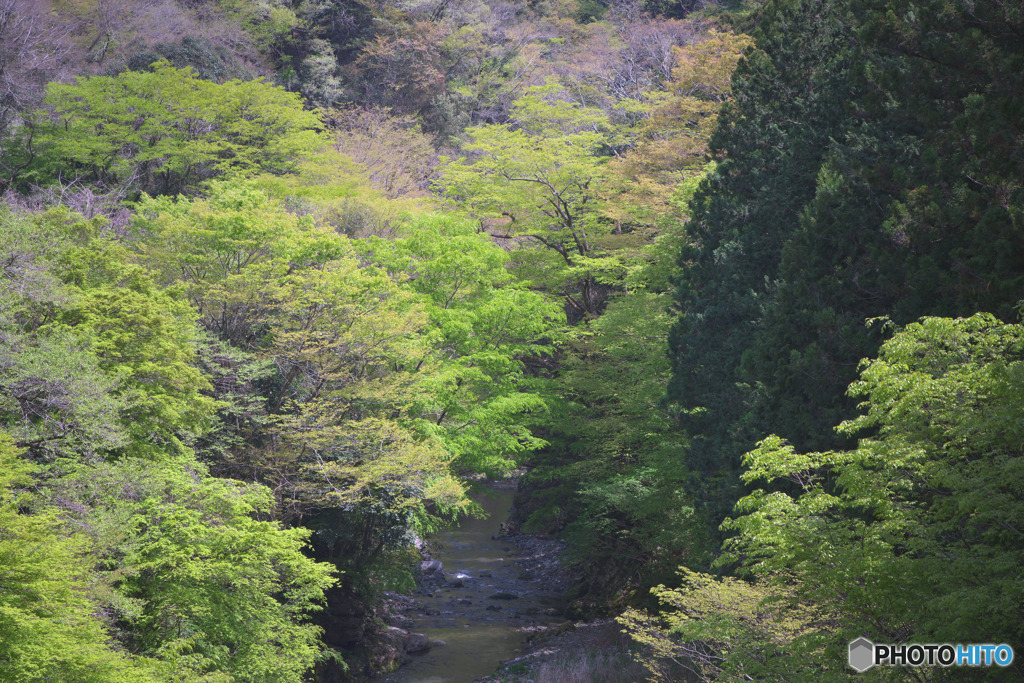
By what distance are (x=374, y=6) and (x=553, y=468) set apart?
3633 centimetres

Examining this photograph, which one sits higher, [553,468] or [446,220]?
[446,220]

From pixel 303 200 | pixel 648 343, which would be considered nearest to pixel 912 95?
pixel 648 343

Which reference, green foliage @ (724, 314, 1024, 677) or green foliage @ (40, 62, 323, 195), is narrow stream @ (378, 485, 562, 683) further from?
green foliage @ (40, 62, 323, 195)

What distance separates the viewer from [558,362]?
2742 centimetres

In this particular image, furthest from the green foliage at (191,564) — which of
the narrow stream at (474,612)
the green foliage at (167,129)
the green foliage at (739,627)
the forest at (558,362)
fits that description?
the green foliage at (167,129)

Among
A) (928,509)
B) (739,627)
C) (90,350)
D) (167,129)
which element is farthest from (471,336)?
(928,509)

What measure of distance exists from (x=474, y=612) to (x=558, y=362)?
29.5ft

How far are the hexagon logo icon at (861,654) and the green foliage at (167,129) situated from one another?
82.4 feet

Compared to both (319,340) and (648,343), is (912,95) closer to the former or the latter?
(648,343)

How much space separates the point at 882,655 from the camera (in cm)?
747

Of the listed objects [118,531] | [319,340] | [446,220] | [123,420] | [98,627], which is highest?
[446,220]

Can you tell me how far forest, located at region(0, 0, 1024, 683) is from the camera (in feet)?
26.8

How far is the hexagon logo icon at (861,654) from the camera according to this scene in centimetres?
762

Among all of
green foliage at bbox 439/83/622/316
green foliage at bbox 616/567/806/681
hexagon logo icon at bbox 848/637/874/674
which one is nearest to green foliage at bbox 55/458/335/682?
green foliage at bbox 616/567/806/681
